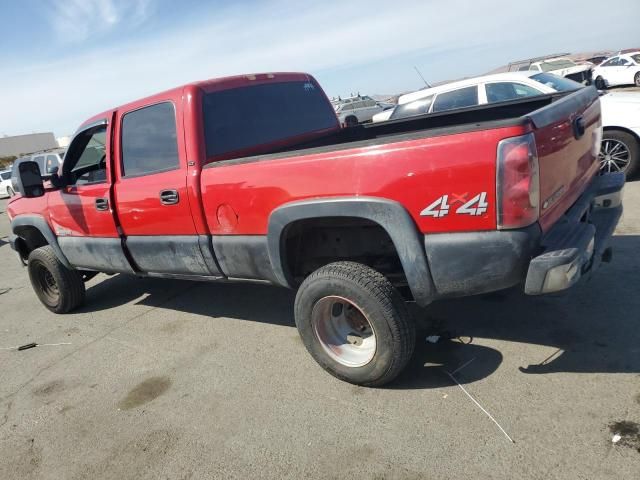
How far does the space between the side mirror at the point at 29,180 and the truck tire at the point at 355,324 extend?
2904 millimetres

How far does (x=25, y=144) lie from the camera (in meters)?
73.1

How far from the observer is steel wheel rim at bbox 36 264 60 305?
518 centimetres

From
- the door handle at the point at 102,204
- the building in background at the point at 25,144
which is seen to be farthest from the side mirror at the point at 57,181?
the building in background at the point at 25,144

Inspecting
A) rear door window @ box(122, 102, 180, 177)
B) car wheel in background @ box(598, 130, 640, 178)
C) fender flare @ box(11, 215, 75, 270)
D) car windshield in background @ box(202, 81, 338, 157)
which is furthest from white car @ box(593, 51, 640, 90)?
fender flare @ box(11, 215, 75, 270)

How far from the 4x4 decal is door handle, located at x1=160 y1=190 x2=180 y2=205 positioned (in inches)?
73.5

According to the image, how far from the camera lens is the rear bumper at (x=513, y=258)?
2258mm

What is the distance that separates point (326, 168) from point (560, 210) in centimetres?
136

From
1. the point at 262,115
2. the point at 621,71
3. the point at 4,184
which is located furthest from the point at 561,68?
the point at 4,184

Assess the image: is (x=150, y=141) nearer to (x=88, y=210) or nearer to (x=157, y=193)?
(x=157, y=193)

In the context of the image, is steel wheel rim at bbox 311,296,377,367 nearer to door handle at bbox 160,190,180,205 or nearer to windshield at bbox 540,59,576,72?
door handle at bbox 160,190,180,205

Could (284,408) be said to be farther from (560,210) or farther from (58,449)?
(560,210)

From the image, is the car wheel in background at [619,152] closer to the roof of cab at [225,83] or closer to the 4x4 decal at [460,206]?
the roof of cab at [225,83]

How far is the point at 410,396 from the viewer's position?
110 inches

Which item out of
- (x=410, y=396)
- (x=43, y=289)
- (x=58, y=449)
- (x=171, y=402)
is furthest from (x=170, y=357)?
(x=43, y=289)
